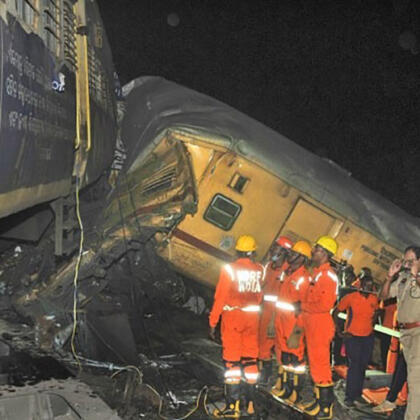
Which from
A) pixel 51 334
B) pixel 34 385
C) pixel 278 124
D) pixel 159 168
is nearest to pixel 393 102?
pixel 278 124

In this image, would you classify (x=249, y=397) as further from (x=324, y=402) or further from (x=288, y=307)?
(x=288, y=307)

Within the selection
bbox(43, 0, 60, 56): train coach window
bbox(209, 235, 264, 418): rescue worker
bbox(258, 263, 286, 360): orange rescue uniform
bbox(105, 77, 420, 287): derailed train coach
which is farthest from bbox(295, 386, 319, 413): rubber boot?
bbox(43, 0, 60, 56): train coach window

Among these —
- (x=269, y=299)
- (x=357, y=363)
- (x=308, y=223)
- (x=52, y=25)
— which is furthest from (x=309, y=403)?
(x=52, y=25)

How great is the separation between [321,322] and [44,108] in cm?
353

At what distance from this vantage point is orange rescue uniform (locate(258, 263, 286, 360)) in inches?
256

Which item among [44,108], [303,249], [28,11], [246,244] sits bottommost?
[246,244]

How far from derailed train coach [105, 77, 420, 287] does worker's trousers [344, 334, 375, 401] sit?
213 centimetres

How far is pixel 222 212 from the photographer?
757 centimetres

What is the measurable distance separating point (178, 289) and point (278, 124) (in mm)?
21578

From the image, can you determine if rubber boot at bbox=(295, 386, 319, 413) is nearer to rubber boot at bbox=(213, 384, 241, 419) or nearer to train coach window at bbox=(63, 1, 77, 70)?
rubber boot at bbox=(213, 384, 241, 419)

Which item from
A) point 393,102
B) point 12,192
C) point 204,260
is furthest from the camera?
point 393,102

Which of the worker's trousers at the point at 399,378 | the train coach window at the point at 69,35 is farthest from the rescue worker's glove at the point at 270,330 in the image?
the train coach window at the point at 69,35

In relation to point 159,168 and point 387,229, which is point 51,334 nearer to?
point 159,168

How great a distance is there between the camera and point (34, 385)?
4.03m
